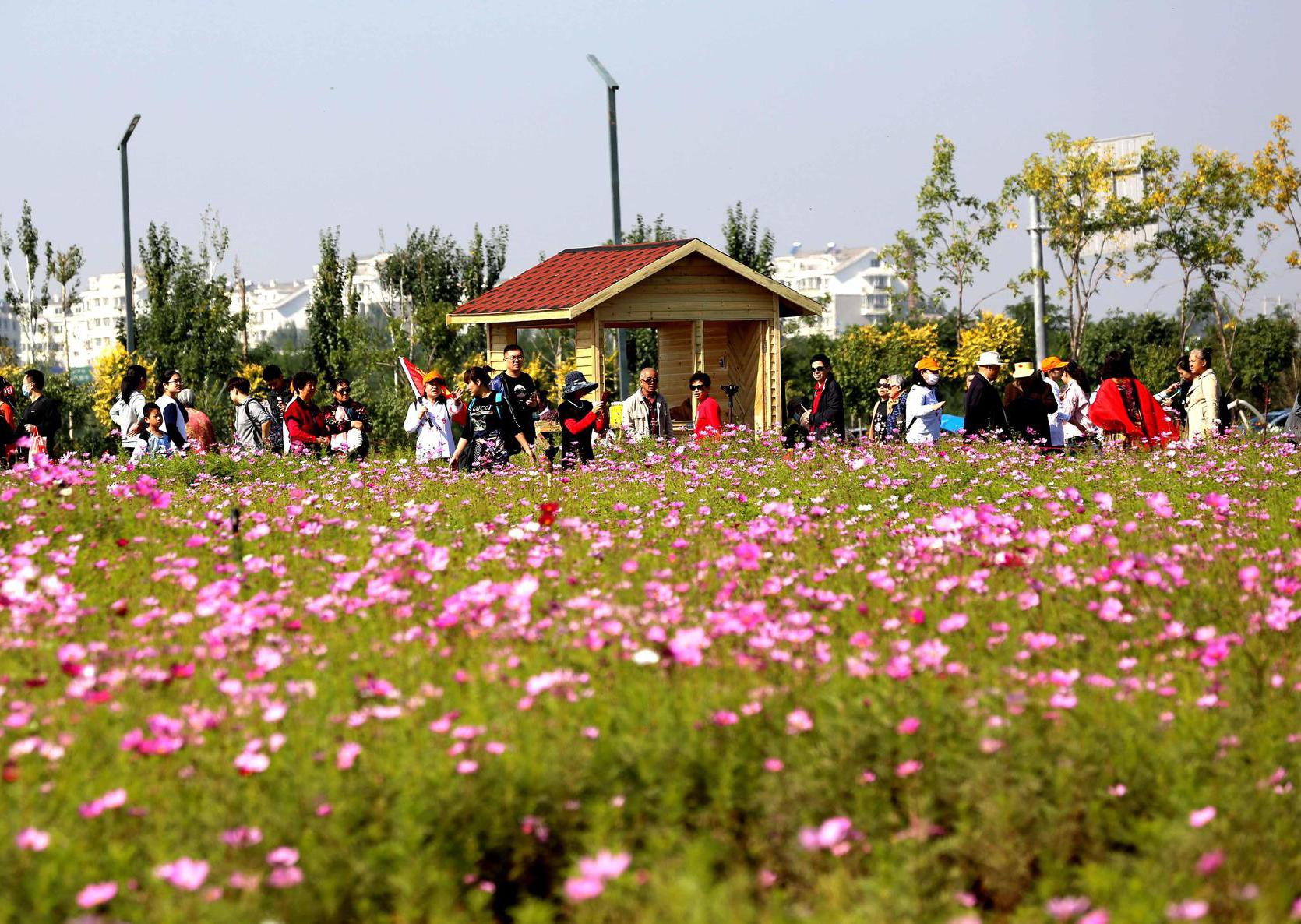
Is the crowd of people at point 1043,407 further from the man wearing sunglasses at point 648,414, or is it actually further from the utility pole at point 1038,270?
→ the utility pole at point 1038,270

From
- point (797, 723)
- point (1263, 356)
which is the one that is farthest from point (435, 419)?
point (1263, 356)

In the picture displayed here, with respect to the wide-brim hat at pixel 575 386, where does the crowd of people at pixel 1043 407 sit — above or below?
below

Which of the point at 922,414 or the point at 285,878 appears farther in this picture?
the point at 922,414

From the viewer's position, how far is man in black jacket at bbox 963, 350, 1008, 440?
1465cm

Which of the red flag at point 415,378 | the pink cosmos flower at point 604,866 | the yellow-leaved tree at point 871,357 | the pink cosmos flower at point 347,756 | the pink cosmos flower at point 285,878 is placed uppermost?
the yellow-leaved tree at point 871,357

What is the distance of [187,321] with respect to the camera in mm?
35188

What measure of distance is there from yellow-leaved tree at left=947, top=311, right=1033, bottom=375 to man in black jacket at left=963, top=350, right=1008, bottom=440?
100ft

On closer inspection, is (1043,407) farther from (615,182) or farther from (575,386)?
(615,182)

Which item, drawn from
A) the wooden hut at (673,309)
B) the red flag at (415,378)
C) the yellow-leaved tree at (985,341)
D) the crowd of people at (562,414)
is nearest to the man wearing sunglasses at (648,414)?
the crowd of people at (562,414)

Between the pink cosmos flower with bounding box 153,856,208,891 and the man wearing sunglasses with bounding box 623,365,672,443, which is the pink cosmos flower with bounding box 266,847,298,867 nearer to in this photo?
the pink cosmos flower with bounding box 153,856,208,891

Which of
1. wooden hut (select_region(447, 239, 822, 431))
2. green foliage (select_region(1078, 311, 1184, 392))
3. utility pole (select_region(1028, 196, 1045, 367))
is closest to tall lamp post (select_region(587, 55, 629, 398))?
wooden hut (select_region(447, 239, 822, 431))

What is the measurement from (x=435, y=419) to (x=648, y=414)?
233cm

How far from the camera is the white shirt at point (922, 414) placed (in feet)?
49.0

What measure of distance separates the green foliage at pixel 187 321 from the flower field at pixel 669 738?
28775 mm
